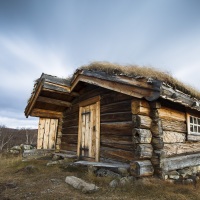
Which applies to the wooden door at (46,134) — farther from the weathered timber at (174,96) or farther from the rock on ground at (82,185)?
the weathered timber at (174,96)

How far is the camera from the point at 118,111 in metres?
5.38

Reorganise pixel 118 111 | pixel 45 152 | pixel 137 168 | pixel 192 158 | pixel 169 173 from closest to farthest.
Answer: pixel 137 168 < pixel 169 173 < pixel 118 111 < pixel 192 158 < pixel 45 152

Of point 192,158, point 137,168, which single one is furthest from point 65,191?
point 192,158

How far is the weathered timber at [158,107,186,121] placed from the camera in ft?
16.2

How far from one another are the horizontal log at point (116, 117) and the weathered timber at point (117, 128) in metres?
0.11

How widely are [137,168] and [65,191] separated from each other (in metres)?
1.60

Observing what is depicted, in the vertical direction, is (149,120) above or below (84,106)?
below

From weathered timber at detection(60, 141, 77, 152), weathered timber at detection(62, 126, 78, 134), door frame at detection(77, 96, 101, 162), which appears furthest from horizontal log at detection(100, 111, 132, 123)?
weathered timber at detection(60, 141, 77, 152)

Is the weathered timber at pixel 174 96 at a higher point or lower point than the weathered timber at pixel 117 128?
higher

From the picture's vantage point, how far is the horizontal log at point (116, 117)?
504 cm

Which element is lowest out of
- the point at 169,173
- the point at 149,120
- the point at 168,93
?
the point at 169,173

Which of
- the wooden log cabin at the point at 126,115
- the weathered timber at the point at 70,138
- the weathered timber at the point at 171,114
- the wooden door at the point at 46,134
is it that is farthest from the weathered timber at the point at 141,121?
the wooden door at the point at 46,134

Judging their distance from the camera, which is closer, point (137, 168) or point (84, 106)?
point (137, 168)

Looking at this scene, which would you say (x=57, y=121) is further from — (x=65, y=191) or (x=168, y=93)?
(x=168, y=93)
